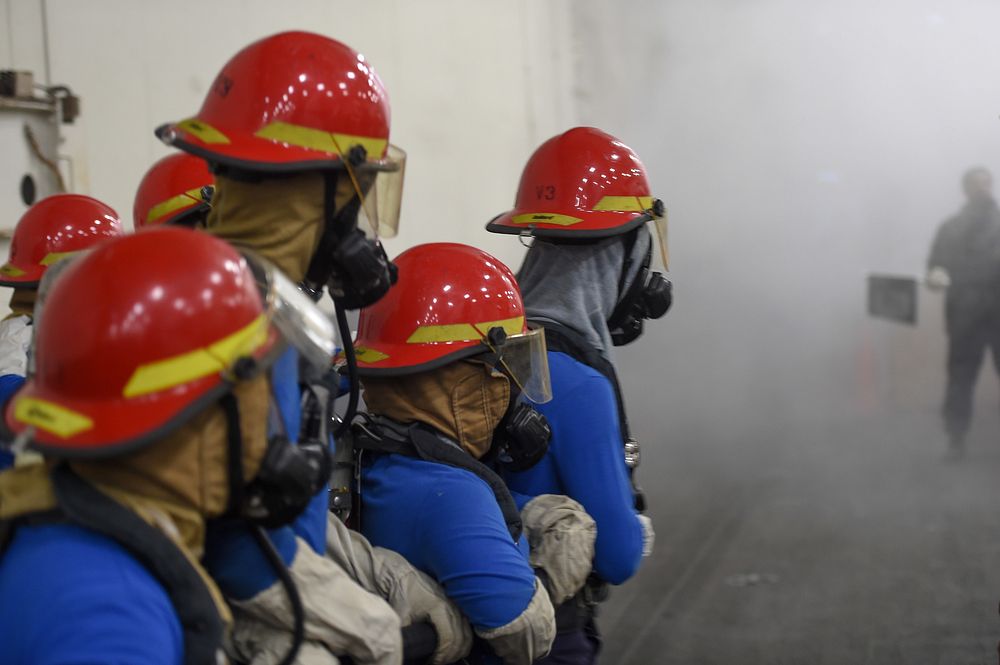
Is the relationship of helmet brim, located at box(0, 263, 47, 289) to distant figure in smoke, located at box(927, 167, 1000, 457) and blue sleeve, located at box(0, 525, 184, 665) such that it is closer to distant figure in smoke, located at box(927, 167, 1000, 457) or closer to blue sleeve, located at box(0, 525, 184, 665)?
blue sleeve, located at box(0, 525, 184, 665)

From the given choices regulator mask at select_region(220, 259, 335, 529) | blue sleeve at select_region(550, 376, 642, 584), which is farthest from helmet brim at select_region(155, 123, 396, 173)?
blue sleeve at select_region(550, 376, 642, 584)

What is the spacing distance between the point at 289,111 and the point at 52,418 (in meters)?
0.66

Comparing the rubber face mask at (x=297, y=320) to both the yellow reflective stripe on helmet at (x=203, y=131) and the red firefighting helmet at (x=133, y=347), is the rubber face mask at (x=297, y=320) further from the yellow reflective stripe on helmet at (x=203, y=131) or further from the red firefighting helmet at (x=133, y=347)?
the yellow reflective stripe on helmet at (x=203, y=131)

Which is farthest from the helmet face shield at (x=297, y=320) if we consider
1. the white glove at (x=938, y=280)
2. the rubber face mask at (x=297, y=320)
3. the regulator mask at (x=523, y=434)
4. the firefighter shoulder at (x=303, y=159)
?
the white glove at (x=938, y=280)

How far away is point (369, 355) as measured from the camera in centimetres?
204

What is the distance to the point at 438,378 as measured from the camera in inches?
78.5

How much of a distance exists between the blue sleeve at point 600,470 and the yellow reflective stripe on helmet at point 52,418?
46.7 inches

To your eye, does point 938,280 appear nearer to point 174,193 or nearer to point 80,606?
point 174,193

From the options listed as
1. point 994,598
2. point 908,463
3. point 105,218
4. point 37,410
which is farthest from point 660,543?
point 37,410

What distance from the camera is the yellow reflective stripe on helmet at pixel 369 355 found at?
201 cm

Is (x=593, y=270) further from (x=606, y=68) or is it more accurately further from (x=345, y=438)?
(x=606, y=68)

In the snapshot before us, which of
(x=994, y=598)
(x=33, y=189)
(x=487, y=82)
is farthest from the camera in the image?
(x=487, y=82)

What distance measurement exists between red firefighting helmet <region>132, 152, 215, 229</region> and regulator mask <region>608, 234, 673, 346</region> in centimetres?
109

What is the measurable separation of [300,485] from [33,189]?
3.37m
